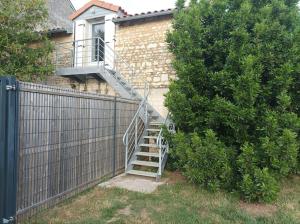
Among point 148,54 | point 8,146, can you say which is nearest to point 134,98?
point 148,54

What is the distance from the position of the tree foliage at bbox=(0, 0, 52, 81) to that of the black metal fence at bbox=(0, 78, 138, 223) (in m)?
4.34

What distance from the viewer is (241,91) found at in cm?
510

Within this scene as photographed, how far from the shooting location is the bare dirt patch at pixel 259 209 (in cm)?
457

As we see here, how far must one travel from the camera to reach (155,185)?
602 cm

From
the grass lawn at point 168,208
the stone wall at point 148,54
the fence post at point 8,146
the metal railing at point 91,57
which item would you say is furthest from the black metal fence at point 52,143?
the metal railing at point 91,57

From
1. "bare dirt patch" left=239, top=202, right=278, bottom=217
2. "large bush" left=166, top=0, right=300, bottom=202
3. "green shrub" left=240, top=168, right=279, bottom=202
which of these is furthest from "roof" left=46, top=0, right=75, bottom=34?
"bare dirt patch" left=239, top=202, right=278, bottom=217

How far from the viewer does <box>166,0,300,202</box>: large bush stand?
5.00 m

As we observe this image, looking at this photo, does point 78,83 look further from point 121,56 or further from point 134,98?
point 134,98

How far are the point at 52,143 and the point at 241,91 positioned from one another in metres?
3.41

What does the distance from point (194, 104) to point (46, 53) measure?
634cm

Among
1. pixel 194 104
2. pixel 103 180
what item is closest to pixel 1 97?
pixel 103 180

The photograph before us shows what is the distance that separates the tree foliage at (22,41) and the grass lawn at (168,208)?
547 centimetres

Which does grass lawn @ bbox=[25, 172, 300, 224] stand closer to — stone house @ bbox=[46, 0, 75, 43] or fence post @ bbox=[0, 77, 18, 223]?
fence post @ bbox=[0, 77, 18, 223]

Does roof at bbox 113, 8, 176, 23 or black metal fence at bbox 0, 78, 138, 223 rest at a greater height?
roof at bbox 113, 8, 176, 23
